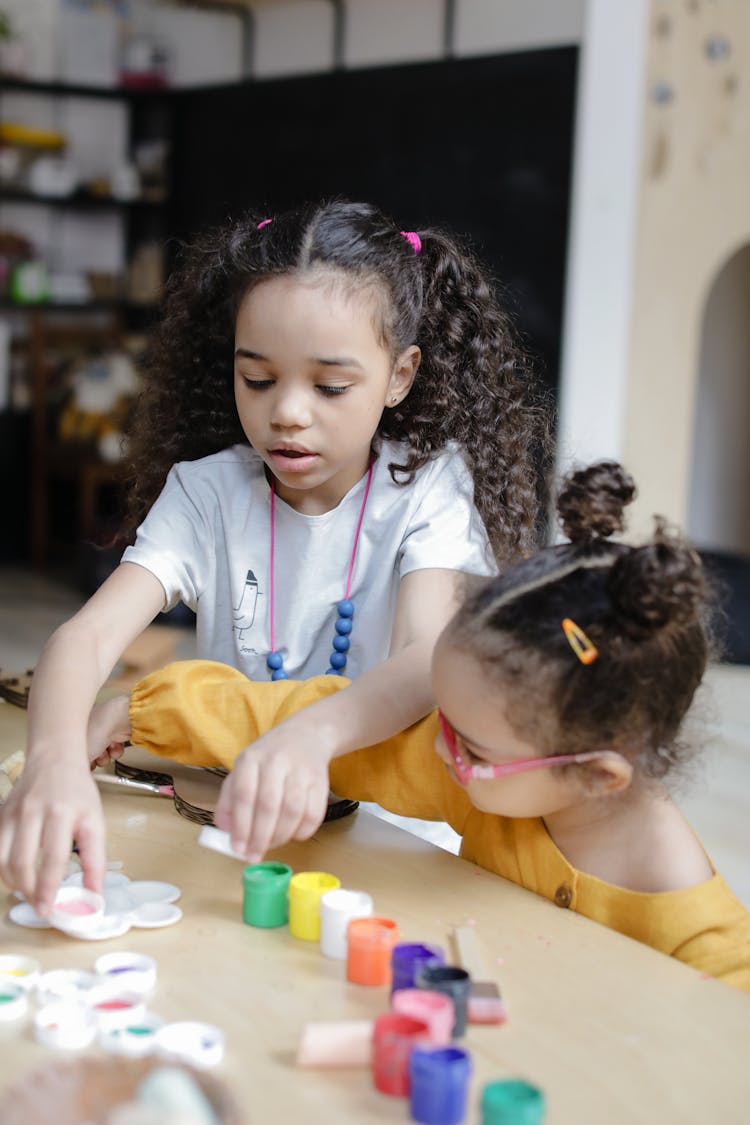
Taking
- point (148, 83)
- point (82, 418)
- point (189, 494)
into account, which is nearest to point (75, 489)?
point (82, 418)

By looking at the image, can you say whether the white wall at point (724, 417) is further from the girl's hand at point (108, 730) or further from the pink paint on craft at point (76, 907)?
the pink paint on craft at point (76, 907)

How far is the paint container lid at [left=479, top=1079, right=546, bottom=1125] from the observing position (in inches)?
23.3

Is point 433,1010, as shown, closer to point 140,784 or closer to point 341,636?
point 140,784

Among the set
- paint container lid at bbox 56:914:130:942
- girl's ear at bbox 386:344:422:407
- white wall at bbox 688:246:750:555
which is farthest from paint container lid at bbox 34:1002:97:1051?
white wall at bbox 688:246:750:555

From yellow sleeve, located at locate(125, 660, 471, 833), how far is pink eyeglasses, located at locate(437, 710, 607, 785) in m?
0.09

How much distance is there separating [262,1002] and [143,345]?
15.1ft

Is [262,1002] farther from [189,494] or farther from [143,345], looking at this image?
[143,345]

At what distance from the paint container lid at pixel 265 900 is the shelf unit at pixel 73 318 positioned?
4.20 metres

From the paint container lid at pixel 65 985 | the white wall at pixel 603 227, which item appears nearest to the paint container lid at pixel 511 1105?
the paint container lid at pixel 65 985

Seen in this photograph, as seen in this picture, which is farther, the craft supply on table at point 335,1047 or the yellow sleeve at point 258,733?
the yellow sleeve at point 258,733

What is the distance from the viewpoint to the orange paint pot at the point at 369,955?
0.76 meters

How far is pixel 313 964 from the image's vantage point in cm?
78

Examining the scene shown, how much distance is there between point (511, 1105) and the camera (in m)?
0.59

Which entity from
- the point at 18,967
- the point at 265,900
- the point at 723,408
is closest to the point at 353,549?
Answer: the point at 265,900
